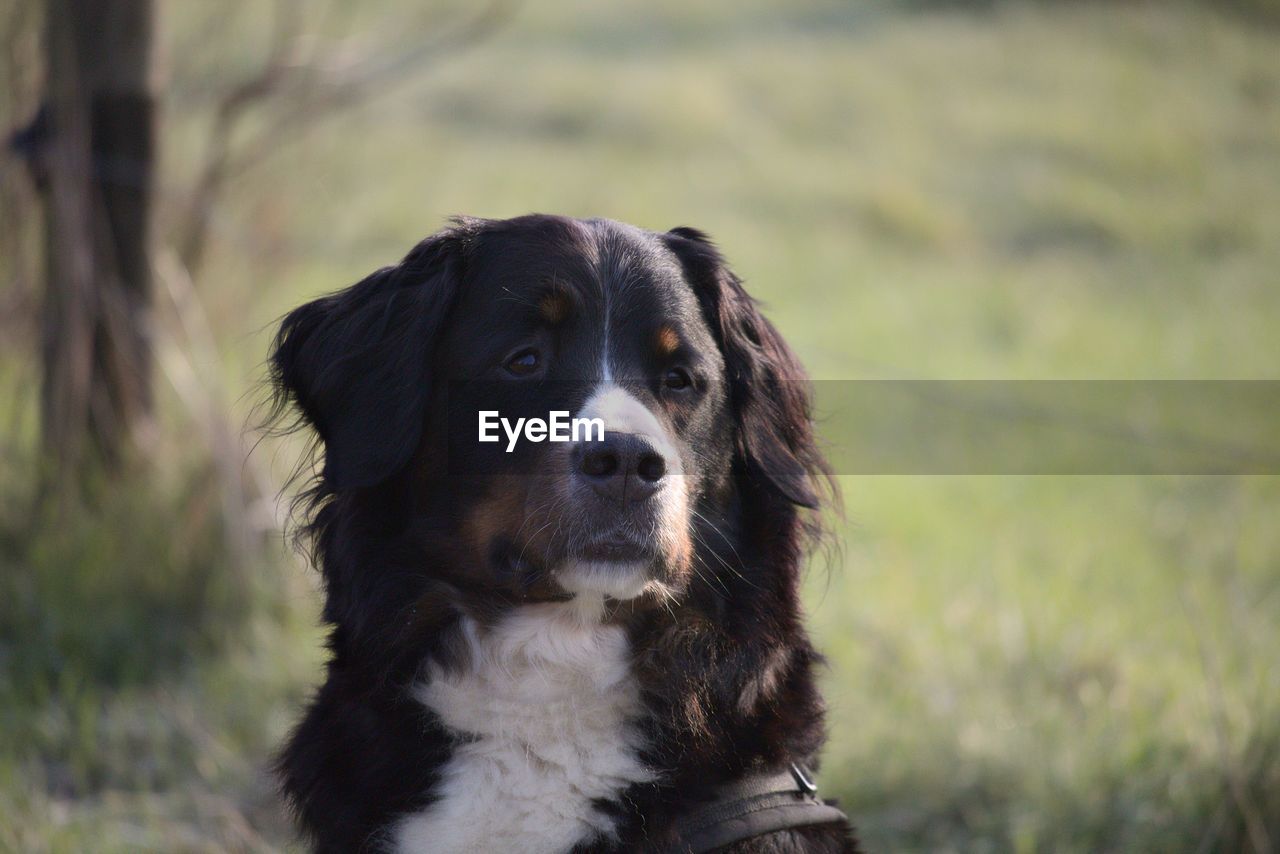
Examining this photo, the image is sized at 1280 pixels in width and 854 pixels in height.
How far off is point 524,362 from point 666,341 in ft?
0.95

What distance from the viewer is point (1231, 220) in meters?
12.4

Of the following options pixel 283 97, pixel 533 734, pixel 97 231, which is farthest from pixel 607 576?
pixel 283 97

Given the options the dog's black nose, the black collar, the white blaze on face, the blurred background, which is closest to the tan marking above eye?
the white blaze on face

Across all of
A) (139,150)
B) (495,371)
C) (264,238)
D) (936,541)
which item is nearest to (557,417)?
(495,371)

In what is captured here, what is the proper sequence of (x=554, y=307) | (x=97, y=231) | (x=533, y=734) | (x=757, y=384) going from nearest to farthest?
(x=533, y=734) → (x=554, y=307) → (x=757, y=384) → (x=97, y=231)

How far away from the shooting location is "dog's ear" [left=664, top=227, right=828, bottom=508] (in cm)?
256

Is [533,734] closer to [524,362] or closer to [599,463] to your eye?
[599,463]

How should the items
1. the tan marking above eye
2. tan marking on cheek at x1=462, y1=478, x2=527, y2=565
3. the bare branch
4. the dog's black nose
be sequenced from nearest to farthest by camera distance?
the dog's black nose, tan marking on cheek at x1=462, y1=478, x2=527, y2=565, the tan marking above eye, the bare branch

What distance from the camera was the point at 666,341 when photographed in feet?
7.98

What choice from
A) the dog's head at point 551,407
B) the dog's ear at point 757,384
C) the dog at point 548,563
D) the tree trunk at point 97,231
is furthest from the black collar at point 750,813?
the tree trunk at point 97,231

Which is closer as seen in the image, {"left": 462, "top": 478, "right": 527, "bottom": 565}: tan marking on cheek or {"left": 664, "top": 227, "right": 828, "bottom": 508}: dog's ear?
{"left": 462, "top": 478, "right": 527, "bottom": 565}: tan marking on cheek

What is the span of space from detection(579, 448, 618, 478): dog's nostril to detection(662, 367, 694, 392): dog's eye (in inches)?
12.5

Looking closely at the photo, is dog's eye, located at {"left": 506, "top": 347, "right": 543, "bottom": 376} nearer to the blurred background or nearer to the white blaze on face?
the white blaze on face

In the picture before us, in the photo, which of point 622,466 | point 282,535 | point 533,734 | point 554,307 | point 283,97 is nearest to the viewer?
point 622,466
